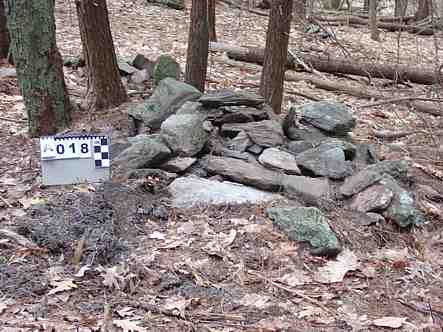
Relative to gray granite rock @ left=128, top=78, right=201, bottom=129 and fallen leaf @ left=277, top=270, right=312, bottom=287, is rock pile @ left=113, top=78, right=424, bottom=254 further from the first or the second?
fallen leaf @ left=277, top=270, right=312, bottom=287

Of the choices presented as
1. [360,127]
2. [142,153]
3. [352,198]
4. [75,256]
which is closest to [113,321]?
[75,256]

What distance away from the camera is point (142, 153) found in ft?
14.0

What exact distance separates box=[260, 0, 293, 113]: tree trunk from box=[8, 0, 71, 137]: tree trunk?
2.22 metres

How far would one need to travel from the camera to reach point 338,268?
133 inches

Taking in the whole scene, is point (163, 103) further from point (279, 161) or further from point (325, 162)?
point (325, 162)

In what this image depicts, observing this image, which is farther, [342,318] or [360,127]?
[360,127]

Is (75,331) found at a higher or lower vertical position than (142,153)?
lower

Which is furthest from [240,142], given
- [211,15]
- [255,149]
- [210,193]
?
[211,15]

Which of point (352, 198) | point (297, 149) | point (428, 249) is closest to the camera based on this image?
point (428, 249)

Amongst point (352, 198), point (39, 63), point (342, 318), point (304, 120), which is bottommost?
point (342, 318)

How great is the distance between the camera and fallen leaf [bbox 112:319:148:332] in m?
2.68

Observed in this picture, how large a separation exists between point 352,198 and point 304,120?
54.0 inches

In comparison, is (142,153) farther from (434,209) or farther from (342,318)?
(434,209)

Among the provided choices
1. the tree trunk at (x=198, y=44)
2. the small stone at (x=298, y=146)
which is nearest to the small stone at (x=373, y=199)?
the small stone at (x=298, y=146)
